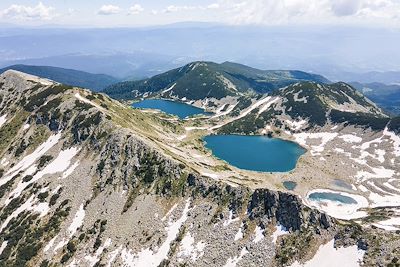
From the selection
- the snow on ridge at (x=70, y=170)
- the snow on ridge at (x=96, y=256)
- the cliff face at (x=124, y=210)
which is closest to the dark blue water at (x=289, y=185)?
the cliff face at (x=124, y=210)

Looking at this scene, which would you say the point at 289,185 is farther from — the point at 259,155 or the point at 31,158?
the point at 31,158

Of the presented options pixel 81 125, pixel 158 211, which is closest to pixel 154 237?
pixel 158 211

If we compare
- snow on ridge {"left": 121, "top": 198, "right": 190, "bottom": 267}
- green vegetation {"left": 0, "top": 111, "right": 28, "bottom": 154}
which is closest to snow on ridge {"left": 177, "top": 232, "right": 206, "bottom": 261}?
snow on ridge {"left": 121, "top": 198, "right": 190, "bottom": 267}

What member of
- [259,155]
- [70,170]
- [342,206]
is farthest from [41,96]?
[342,206]

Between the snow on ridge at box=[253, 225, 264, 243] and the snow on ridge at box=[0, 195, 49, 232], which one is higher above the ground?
the snow on ridge at box=[253, 225, 264, 243]

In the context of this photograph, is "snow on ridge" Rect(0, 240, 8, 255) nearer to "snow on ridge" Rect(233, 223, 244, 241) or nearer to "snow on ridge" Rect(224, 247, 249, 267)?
"snow on ridge" Rect(224, 247, 249, 267)

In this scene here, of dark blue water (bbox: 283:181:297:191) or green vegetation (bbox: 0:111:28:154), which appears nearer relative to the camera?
dark blue water (bbox: 283:181:297:191)
